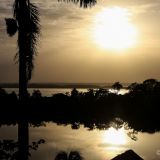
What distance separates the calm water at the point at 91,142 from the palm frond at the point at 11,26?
2745 cm

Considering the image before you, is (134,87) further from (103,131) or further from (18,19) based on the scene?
(18,19)

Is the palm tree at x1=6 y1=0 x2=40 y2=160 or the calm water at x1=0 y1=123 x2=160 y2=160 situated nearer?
the palm tree at x1=6 y1=0 x2=40 y2=160

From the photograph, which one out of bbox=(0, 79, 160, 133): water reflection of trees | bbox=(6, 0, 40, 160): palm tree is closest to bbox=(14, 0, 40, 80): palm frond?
bbox=(6, 0, 40, 160): palm tree

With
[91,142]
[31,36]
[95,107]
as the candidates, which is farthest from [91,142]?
[95,107]

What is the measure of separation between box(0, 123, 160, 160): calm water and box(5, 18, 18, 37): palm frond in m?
27.5

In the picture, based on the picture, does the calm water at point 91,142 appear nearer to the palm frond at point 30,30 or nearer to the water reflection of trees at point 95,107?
the water reflection of trees at point 95,107

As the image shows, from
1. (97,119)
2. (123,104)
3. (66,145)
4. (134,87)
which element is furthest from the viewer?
(134,87)

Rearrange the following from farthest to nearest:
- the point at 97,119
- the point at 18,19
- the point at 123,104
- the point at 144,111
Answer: the point at 123,104 → the point at 144,111 → the point at 97,119 → the point at 18,19

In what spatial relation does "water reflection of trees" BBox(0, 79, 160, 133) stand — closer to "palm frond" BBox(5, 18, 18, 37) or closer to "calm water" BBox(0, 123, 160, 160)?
"calm water" BBox(0, 123, 160, 160)

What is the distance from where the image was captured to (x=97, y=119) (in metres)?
78.5

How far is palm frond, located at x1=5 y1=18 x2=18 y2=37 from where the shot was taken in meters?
9.87

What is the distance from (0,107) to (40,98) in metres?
18.6

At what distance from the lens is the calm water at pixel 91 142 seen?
39.9 metres

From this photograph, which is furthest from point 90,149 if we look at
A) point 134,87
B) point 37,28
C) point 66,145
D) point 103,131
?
point 134,87
